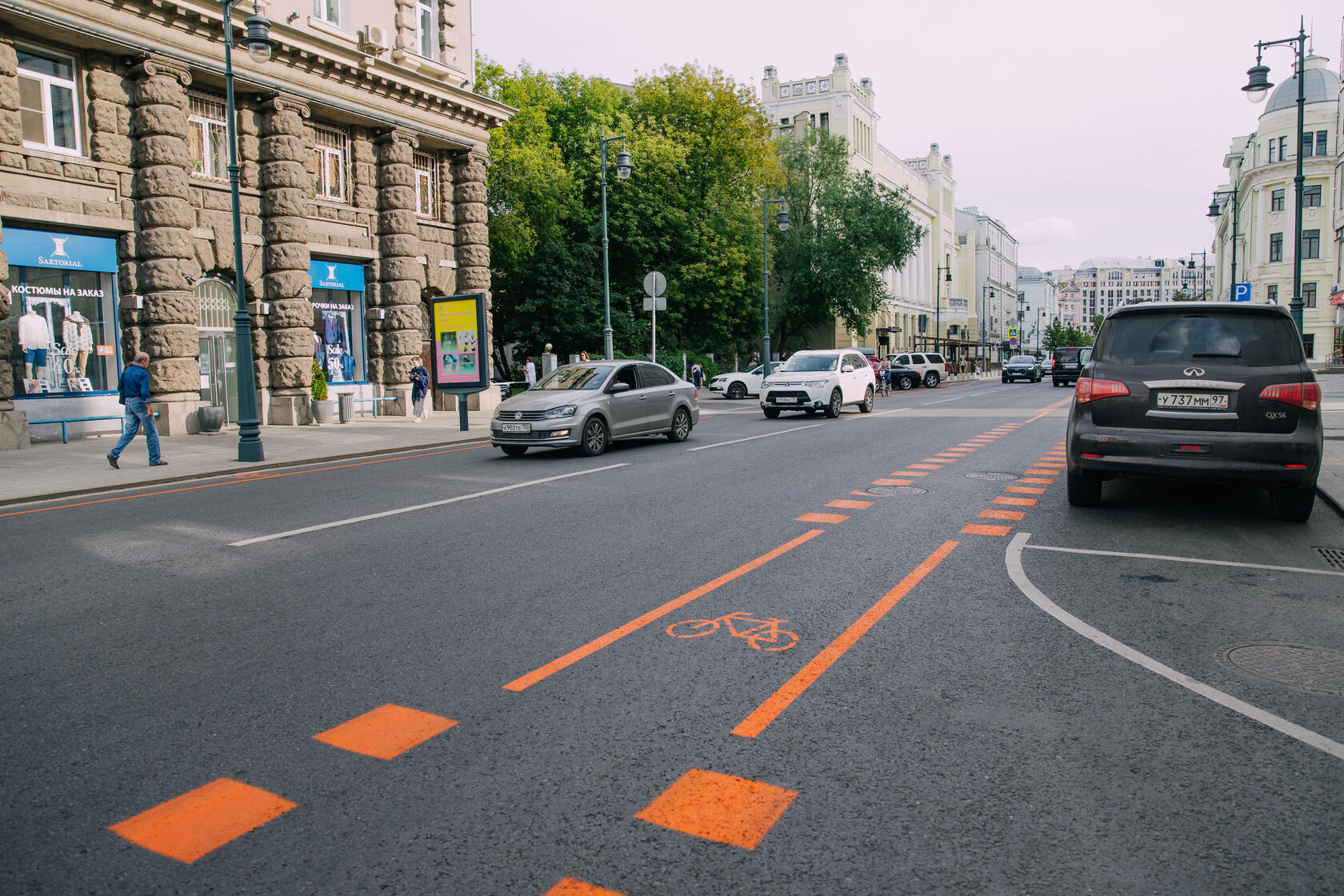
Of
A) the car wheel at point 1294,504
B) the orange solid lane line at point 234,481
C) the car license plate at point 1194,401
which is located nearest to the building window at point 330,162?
the orange solid lane line at point 234,481

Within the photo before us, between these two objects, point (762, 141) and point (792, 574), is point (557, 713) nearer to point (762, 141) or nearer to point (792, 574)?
point (792, 574)

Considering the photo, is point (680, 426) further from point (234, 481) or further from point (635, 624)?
point (635, 624)

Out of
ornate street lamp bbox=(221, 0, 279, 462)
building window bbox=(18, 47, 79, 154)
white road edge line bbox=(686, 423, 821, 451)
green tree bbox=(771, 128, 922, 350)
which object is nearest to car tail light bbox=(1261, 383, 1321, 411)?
white road edge line bbox=(686, 423, 821, 451)

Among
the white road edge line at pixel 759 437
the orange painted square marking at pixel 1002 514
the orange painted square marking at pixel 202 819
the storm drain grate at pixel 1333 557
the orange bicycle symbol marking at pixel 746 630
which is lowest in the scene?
the storm drain grate at pixel 1333 557

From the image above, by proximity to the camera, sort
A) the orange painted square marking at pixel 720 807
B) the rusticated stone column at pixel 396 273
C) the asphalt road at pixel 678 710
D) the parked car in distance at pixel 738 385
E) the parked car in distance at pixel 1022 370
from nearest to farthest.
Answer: the asphalt road at pixel 678 710
the orange painted square marking at pixel 720 807
the rusticated stone column at pixel 396 273
the parked car in distance at pixel 738 385
the parked car in distance at pixel 1022 370

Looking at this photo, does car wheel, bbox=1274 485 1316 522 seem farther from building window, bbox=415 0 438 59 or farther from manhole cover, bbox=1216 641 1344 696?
building window, bbox=415 0 438 59

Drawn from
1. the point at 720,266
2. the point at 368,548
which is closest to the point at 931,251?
the point at 720,266

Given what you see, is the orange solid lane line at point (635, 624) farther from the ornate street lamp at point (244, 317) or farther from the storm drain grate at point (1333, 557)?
the ornate street lamp at point (244, 317)

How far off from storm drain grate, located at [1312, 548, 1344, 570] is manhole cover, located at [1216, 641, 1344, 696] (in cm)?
253

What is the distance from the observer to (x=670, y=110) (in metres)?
48.0

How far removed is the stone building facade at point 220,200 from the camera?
18938mm

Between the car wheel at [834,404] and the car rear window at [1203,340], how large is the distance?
1492cm

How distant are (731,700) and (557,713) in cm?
79

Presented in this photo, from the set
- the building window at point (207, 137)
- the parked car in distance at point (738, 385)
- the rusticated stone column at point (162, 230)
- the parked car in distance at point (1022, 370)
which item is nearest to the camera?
the rusticated stone column at point (162, 230)
